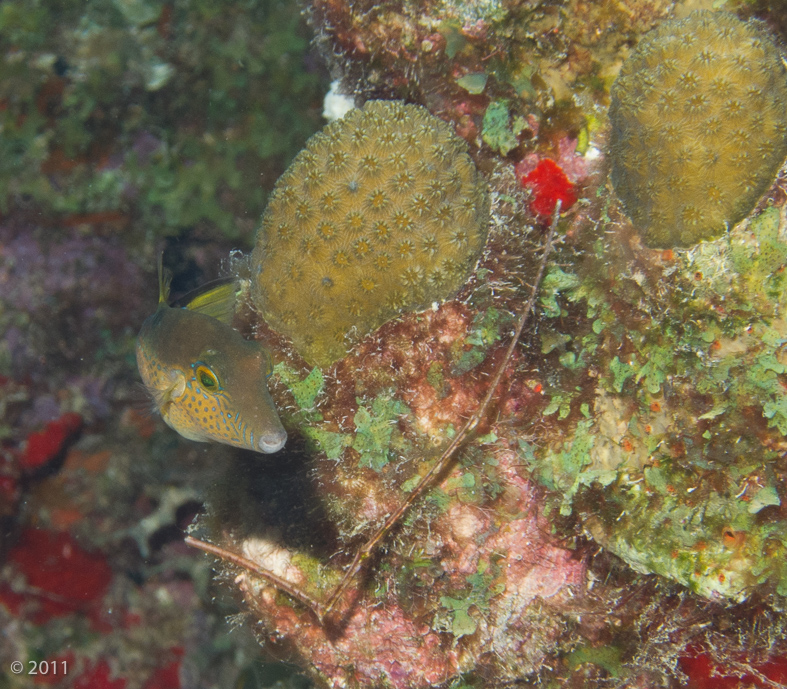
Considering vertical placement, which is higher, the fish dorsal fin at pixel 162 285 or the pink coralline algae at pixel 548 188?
the pink coralline algae at pixel 548 188

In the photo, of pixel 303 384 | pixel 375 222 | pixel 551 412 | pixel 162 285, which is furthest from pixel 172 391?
pixel 551 412

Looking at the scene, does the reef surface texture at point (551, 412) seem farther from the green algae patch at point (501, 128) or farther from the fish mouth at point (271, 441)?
the fish mouth at point (271, 441)

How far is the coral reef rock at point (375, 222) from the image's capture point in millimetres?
2699

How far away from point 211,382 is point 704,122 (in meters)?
3.04

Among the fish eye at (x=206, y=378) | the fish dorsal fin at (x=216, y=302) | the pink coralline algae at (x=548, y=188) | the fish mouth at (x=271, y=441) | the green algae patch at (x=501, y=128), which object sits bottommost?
the fish mouth at (x=271, y=441)

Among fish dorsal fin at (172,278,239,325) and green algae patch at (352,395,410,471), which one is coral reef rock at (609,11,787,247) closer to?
green algae patch at (352,395,410,471)

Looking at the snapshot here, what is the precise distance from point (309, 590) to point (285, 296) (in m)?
2.24

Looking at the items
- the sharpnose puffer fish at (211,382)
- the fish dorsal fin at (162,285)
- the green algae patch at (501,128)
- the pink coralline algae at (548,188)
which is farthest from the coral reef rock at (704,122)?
the fish dorsal fin at (162,285)

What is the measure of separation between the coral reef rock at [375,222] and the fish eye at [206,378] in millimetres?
672

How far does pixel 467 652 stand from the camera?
326 centimetres

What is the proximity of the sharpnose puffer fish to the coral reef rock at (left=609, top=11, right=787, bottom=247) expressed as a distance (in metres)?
2.40

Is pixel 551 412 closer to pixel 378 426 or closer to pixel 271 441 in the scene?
pixel 378 426

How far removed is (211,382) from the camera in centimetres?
257

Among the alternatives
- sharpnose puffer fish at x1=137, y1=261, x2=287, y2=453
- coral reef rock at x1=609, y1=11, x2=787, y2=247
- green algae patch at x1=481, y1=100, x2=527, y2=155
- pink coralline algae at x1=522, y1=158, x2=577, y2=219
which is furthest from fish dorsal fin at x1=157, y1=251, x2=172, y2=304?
coral reef rock at x1=609, y1=11, x2=787, y2=247
